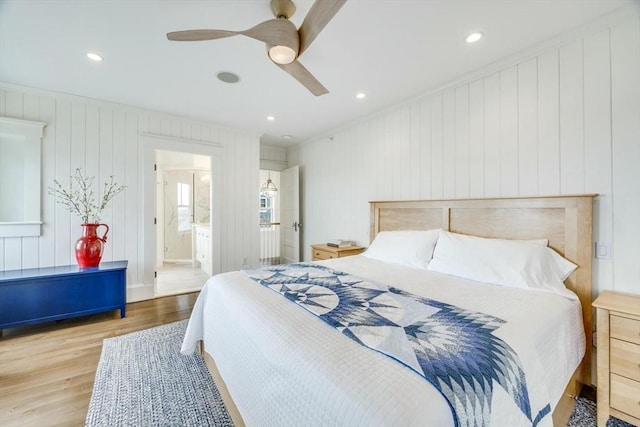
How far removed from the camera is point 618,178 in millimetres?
1747

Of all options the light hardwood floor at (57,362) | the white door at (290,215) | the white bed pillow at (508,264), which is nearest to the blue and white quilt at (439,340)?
the white bed pillow at (508,264)

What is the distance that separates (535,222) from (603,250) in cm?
41

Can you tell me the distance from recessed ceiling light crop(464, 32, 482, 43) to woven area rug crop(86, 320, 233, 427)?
3.10 meters

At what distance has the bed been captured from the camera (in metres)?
0.77

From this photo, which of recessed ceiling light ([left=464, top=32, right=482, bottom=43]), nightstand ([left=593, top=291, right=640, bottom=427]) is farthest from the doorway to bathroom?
nightstand ([left=593, top=291, right=640, bottom=427])

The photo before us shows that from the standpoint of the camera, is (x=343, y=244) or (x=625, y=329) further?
(x=343, y=244)

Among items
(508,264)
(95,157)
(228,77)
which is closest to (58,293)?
(95,157)

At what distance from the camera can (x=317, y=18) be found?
57.4 inches

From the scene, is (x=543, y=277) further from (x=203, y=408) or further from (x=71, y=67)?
(x=71, y=67)

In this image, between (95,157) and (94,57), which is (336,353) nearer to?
(94,57)

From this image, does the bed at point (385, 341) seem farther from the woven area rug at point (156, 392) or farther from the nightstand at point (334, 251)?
the nightstand at point (334, 251)

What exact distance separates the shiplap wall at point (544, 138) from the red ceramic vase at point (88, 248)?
3386 mm

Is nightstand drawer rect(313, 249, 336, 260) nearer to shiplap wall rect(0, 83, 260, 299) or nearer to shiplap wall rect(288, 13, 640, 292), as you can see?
shiplap wall rect(288, 13, 640, 292)

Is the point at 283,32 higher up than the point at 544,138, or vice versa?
the point at 283,32
